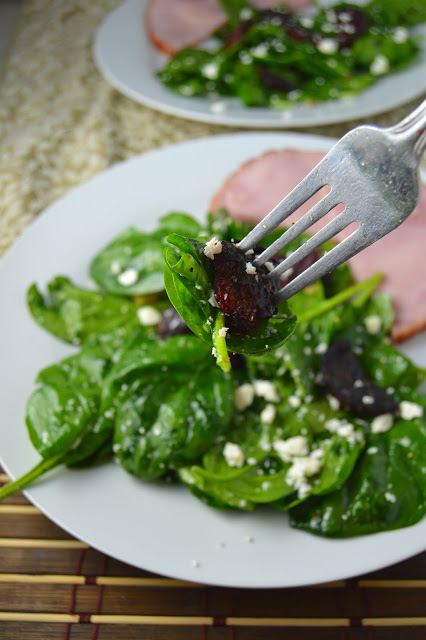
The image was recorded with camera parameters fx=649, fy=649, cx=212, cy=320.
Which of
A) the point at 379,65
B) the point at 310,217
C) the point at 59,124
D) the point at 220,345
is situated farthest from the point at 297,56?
the point at 220,345

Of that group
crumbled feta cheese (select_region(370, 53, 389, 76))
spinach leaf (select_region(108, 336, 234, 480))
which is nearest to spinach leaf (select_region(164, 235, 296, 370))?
spinach leaf (select_region(108, 336, 234, 480))

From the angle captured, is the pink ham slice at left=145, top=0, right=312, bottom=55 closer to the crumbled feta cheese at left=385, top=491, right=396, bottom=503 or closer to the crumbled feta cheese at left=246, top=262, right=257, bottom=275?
the crumbled feta cheese at left=246, top=262, right=257, bottom=275

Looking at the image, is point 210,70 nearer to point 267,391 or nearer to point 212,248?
point 267,391

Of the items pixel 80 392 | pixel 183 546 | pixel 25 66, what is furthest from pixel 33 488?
pixel 25 66

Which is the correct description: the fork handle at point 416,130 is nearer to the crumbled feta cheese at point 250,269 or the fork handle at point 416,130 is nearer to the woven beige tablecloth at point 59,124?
the crumbled feta cheese at point 250,269

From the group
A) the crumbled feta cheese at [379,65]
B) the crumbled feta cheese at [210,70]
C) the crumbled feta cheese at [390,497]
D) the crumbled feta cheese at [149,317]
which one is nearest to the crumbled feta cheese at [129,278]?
the crumbled feta cheese at [149,317]
